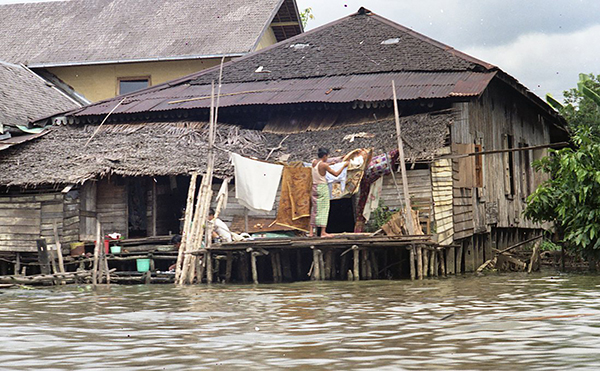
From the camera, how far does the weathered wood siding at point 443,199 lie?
617 inches

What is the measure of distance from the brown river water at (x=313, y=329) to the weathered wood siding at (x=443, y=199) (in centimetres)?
345

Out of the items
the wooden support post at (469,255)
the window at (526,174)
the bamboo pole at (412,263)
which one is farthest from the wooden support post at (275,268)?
the window at (526,174)

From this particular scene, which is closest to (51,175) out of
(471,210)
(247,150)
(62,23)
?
(247,150)

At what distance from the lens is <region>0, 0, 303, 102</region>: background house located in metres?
25.1

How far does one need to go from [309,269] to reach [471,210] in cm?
375

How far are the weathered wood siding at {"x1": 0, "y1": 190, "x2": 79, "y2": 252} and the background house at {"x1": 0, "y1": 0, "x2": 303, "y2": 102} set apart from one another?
8926 millimetres

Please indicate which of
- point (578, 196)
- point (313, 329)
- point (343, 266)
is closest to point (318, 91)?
point (343, 266)

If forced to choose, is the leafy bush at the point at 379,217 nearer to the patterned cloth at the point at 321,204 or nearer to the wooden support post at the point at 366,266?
the wooden support post at the point at 366,266

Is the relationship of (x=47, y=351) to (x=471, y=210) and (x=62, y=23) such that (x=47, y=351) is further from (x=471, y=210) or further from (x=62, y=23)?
(x=62, y=23)

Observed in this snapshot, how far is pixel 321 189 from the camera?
1490 cm

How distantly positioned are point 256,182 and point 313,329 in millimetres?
8115

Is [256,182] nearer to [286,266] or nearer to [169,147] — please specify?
[286,266]

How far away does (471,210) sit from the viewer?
57.0ft

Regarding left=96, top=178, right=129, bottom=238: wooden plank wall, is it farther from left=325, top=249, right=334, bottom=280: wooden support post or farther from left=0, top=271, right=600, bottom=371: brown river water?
left=0, top=271, right=600, bottom=371: brown river water
